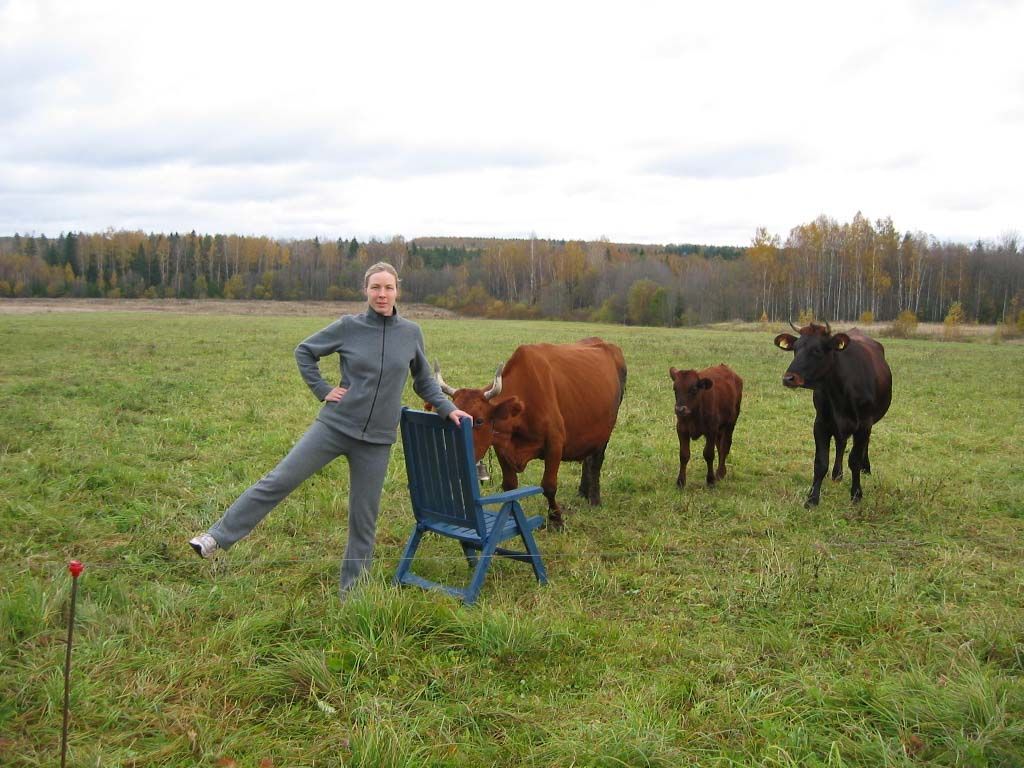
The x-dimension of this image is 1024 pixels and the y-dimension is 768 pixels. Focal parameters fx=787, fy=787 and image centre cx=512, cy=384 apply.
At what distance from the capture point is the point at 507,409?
6980 mm

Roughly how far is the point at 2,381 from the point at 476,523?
15.5 meters

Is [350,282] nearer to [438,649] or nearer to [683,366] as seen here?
[683,366]

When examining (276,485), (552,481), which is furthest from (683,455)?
(276,485)

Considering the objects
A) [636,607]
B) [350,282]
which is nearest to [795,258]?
[350,282]

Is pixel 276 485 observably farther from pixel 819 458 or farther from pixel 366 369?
pixel 819 458

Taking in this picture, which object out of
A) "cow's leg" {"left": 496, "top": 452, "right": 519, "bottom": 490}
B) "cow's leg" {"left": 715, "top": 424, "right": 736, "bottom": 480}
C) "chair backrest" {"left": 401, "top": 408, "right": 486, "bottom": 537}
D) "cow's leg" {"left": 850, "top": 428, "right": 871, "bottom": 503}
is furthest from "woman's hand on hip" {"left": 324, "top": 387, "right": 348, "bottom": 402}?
"cow's leg" {"left": 850, "top": 428, "right": 871, "bottom": 503}

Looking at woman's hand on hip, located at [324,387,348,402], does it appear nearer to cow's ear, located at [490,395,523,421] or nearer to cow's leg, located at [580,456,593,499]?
cow's ear, located at [490,395,523,421]

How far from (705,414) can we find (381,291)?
5.63 metres

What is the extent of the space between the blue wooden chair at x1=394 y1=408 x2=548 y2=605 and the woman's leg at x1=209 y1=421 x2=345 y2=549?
642 millimetres

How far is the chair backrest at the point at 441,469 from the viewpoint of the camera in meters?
5.43

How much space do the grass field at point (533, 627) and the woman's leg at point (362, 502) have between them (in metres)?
0.28

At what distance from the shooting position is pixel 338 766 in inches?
137

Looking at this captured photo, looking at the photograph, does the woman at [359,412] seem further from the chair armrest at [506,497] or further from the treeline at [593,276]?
the treeline at [593,276]

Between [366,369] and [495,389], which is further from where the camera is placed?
[495,389]
